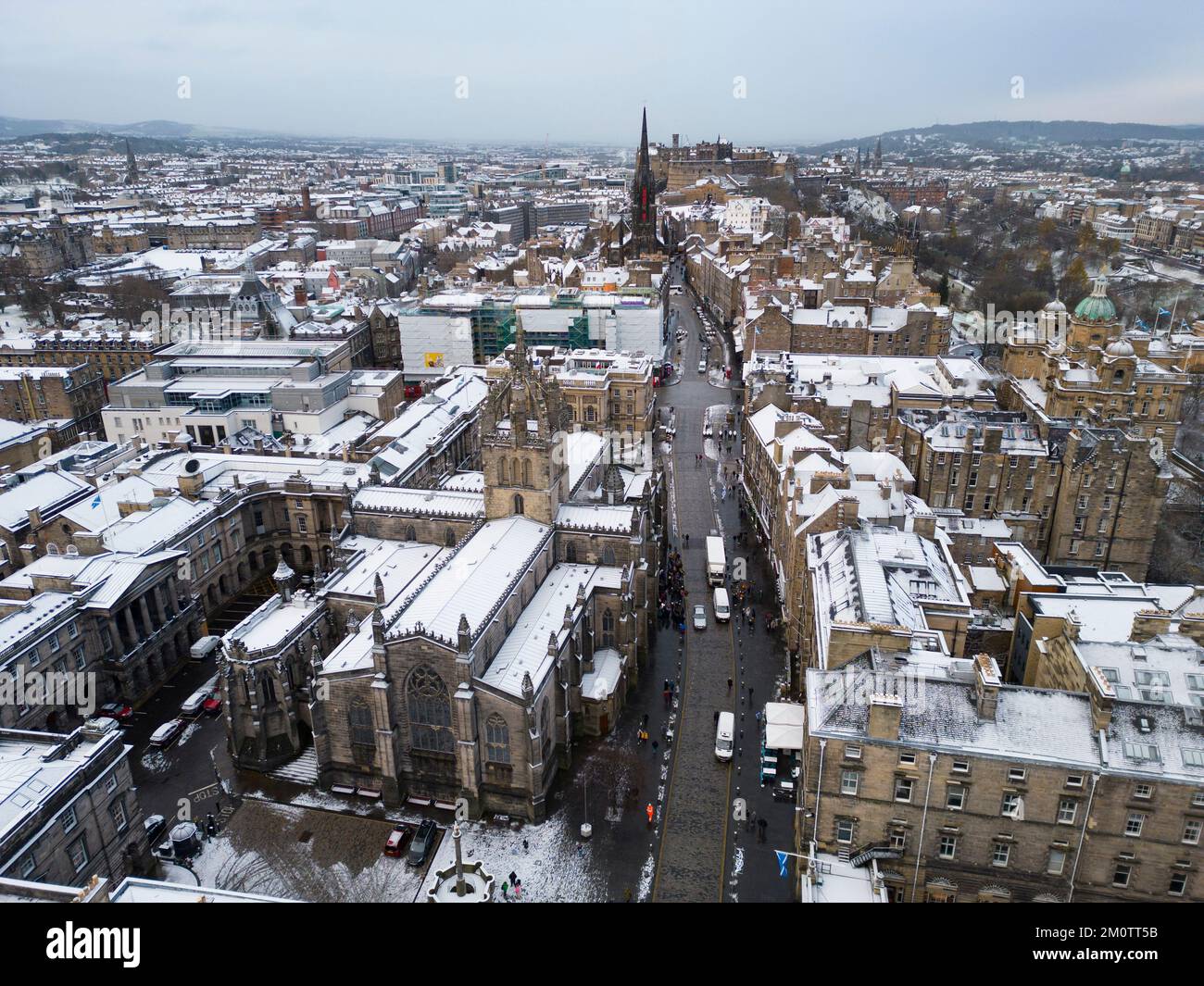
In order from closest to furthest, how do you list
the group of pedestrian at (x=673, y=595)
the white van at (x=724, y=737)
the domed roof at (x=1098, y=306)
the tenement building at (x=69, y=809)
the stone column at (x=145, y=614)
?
the tenement building at (x=69, y=809), the white van at (x=724, y=737), the stone column at (x=145, y=614), the group of pedestrian at (x=673, y=595), the domed roof at (x=1098, y=306)

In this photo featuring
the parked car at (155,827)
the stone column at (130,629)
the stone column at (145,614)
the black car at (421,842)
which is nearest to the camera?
the black car at (421,842)

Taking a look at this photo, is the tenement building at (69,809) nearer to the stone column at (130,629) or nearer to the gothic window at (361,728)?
the gothic window at (361,728)

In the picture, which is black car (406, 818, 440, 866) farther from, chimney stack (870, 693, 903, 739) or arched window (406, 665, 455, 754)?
chimney stack (870, 693, 903, 739)

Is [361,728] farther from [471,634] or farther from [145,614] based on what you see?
[145,614]

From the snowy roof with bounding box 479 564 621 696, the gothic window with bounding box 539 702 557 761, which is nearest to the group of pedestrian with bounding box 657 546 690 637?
the snowy roof with bounding box 479 564 621 696

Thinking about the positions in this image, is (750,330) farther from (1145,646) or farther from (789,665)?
(1145,646)

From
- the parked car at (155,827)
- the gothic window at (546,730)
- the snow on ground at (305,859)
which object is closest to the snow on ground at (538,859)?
the snow on ground at (305,859)
